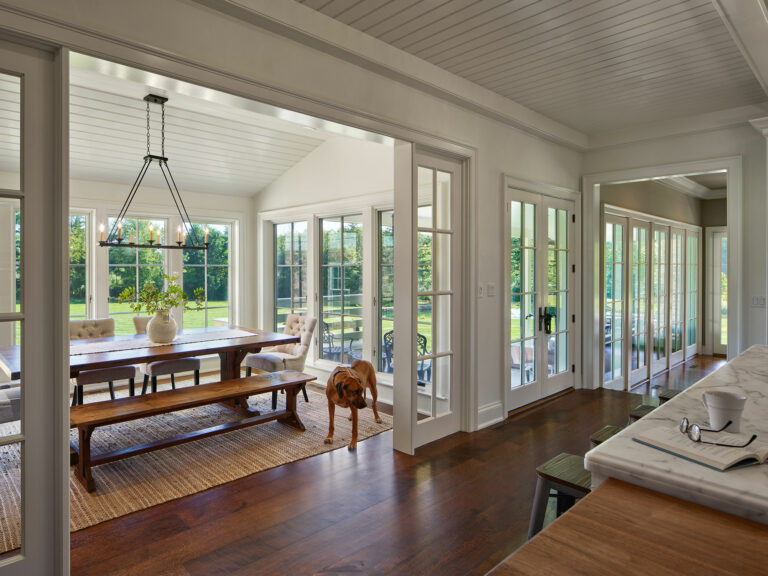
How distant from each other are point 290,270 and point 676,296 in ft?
17.2

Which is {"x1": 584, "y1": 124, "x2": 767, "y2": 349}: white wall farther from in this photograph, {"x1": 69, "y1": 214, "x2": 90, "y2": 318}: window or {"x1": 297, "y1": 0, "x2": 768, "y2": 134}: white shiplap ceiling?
{"x1": 69, "y1": 214, "x2": 90, "y2": 318}: window

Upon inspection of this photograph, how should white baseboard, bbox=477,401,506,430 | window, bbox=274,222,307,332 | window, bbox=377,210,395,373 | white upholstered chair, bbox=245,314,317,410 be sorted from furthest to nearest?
window, bbox=274,222,307,332, window, bbox=377,210,395,373, white upholstered chair, bbox=245,314,317,410, white baseboard, bbox=477,401,506,430

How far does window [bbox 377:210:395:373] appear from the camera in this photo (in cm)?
494

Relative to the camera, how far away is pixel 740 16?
2371 mm

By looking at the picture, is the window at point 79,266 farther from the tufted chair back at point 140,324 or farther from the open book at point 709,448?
the open book at point 709,448

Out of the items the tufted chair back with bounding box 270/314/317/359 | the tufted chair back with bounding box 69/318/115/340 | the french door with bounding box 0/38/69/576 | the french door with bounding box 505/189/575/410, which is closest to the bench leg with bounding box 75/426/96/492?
the french door with bounding box 0/38/69/576

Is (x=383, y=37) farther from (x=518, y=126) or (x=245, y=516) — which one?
(x=245, y=516)

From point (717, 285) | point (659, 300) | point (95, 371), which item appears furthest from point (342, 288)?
point (717, 285)

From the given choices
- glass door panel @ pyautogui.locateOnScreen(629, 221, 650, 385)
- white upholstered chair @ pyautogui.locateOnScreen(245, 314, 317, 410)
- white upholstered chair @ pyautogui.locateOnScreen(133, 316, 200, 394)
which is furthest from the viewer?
glass door panel @ pyautogui.locateOnScreen(629, 221, 650, 385)

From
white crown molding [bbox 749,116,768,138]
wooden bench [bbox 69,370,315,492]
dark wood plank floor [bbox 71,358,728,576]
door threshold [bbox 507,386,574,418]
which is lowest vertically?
dark wood plank floor [bbox 71,358,728,576]

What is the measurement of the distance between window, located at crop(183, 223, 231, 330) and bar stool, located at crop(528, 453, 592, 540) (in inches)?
205

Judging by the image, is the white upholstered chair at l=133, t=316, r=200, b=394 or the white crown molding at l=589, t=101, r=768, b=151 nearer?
the white crown molding at l=589, t=101, r=768, b=151

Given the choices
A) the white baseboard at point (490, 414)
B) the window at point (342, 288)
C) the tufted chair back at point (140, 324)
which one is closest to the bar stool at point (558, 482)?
the white baseboard at point (490, 414)

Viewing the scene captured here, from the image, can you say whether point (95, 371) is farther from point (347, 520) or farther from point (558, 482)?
point (558, 482)
